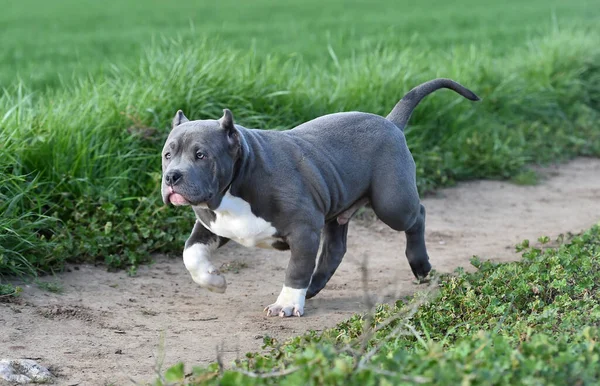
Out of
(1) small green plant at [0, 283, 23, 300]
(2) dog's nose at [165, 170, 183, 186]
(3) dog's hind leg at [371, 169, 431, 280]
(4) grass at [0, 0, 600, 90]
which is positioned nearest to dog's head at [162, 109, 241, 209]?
(2) dog's nose at [165, 170, 183, 186]

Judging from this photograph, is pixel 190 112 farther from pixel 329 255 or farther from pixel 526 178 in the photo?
pixel 526 178

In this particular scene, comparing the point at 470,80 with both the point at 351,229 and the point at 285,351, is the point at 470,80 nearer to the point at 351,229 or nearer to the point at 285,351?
the point at 351,229

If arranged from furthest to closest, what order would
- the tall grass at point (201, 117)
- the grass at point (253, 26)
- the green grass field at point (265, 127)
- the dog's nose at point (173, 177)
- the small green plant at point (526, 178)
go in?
the grass at point (253, 26) → the small green plant at point (526, 178) → the tall grass at point (201, 117) → the dog's nose at point (173, 177) → the green grass field at point (265, 127)

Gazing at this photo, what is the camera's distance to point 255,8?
24578 mm

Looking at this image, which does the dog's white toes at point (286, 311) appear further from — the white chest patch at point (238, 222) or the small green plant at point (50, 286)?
the small green plant at point (50, 286)

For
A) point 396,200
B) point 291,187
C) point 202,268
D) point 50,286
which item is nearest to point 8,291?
point 50,286

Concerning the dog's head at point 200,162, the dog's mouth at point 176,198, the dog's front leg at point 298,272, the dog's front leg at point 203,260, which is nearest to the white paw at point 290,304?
the dog's front leg at point 298,272

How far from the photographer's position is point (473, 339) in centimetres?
384

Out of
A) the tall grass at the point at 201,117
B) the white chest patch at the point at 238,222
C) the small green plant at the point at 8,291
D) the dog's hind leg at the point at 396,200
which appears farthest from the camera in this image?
the tall grass at the point at 201,117

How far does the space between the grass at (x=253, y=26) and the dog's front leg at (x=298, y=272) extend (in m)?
5.74

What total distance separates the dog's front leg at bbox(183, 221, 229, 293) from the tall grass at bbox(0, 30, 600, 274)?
1.06 metres

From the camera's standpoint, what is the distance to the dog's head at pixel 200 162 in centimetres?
504

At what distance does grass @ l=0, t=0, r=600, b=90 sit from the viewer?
44.5ft

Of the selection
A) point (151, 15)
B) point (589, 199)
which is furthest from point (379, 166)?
point (151, 15)
